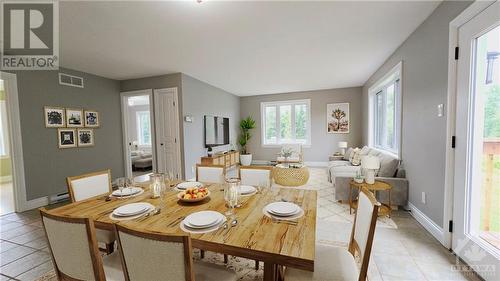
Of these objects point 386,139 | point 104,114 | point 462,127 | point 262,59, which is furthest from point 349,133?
point 104,114

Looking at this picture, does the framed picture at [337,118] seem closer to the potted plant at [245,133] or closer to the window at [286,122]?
the window at [286,122]

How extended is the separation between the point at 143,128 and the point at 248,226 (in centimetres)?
884

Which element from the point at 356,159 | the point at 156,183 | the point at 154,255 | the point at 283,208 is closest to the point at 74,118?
the point at 156,183

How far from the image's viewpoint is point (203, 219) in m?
1.16

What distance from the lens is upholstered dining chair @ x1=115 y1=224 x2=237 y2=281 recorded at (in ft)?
2.54

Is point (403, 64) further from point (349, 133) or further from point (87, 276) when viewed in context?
point (87, 276)

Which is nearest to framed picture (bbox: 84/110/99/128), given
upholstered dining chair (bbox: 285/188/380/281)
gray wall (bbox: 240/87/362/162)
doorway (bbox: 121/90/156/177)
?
doorway (bbox: 121/90/156/177)

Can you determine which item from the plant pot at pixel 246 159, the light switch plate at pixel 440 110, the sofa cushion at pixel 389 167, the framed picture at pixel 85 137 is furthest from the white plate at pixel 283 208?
the plant pot at pixel 246 159

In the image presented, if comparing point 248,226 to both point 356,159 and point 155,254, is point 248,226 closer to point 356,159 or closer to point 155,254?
point 155,254

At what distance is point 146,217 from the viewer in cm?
127

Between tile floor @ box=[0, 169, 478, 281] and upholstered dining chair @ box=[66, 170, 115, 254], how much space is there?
0.73m

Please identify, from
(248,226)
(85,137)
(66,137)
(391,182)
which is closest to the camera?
(248,226)

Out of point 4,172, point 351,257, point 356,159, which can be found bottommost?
point 4,172

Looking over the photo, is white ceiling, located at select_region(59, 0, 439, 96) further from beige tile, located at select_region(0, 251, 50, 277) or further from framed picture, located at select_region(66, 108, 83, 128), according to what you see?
beige tile, located at select_region(0, 251, 50, 277)
